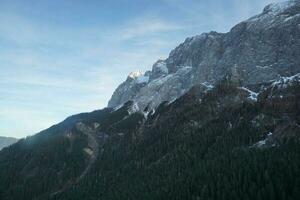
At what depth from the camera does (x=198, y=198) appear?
7692 inches

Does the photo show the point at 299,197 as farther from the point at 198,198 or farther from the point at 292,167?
the point at 198,198

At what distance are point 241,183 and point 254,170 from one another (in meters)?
9.99

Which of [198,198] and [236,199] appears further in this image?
[198,198]

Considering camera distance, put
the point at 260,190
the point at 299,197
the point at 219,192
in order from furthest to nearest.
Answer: the point at 219,192 < the point at 260,190 < the point at 299,197

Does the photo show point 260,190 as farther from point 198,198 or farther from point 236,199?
point 198,198

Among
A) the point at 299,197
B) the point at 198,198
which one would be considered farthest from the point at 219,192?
the point at 299,197

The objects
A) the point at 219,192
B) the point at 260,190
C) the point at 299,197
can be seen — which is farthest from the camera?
the point at 219,192

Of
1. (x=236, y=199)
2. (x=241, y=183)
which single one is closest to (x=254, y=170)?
(x=241, y=183)

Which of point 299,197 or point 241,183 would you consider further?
point 241,183

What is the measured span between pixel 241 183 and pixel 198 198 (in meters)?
19.9

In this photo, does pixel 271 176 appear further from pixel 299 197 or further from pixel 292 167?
pixel 299 197

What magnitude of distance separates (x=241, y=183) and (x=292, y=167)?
22.5 metres

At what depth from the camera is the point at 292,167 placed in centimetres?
18788

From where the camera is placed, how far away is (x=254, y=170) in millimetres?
198375
